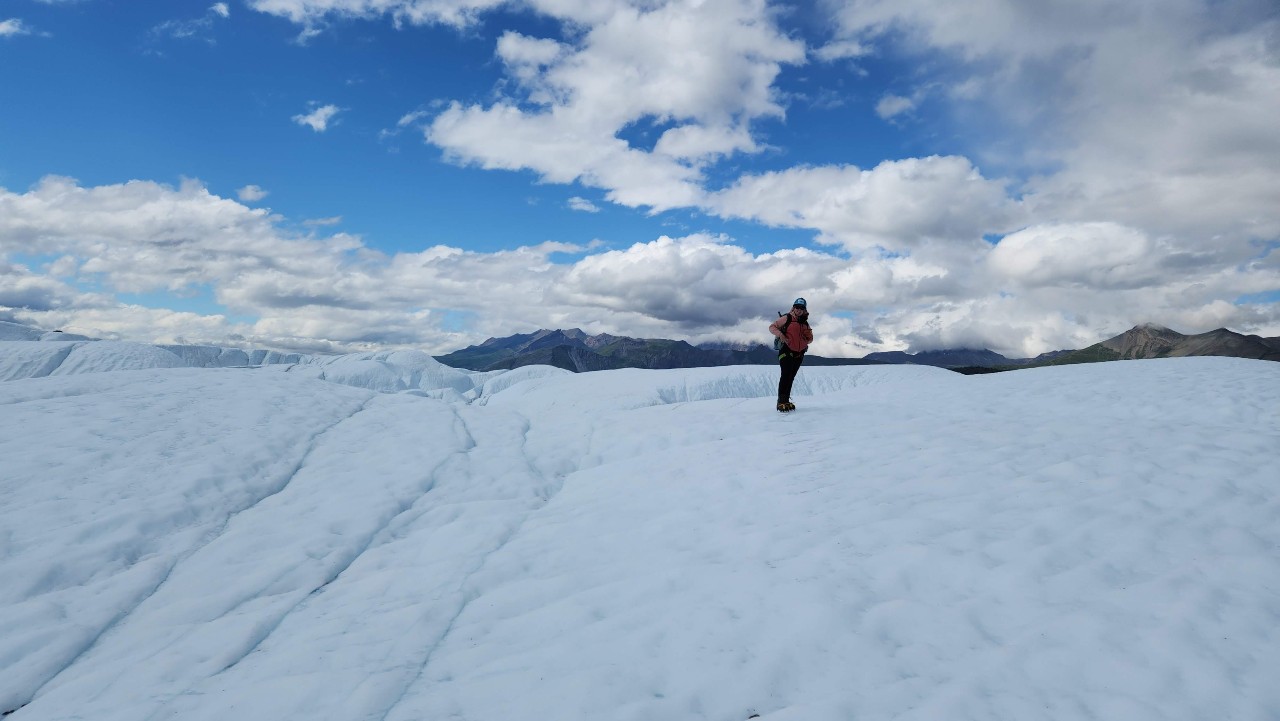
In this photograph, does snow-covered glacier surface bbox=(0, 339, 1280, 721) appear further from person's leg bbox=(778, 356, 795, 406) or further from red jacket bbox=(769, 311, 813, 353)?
red jacket bbox=(769, 311, 813, 353)

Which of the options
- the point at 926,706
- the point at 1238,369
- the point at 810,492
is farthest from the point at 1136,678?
the point at 1238,369

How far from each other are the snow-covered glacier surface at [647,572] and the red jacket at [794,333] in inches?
Answer: 90.6

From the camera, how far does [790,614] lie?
6605 millimetres

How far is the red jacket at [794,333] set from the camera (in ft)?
51.4

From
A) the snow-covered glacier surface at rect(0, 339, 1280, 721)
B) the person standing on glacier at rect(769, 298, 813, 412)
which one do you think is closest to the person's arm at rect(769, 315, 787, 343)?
the person standing on glacier at rect(769, 298, 813, 412)

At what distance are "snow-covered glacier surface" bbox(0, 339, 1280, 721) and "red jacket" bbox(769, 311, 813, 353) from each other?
2.30 metres

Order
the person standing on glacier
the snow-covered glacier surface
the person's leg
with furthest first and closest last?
the person's leg → the person standing on glacier → the snow-covered glacier surface

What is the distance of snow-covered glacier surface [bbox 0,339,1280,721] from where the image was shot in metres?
5.55

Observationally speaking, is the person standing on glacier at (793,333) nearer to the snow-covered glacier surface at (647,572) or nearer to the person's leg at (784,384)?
the person's leg at (784,384)

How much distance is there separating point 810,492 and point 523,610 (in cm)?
576

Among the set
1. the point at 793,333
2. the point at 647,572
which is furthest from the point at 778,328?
the point at 647,572

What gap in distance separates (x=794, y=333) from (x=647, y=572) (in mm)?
9476

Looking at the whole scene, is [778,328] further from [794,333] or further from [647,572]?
[647,572]

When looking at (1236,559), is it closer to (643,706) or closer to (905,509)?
(905,509)
